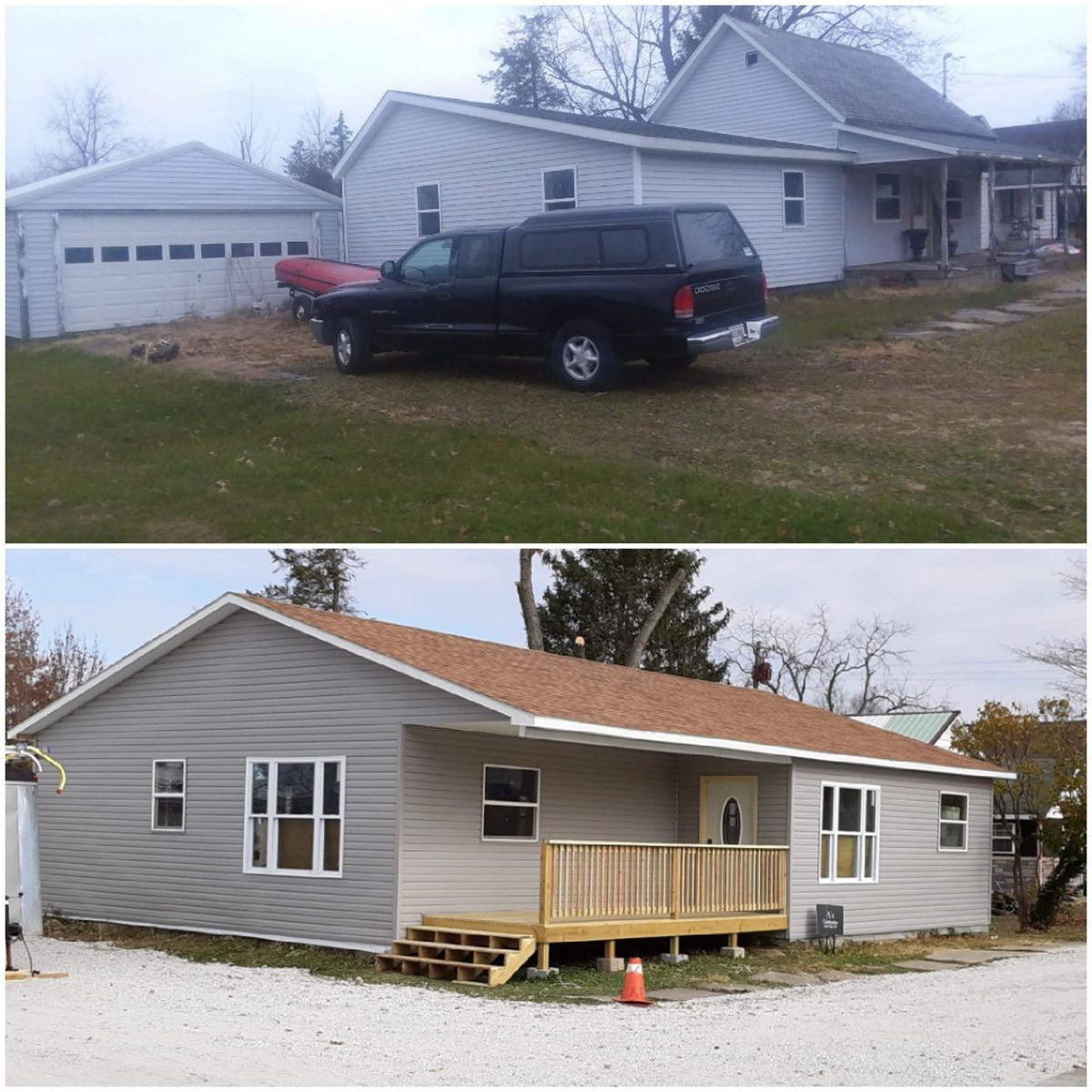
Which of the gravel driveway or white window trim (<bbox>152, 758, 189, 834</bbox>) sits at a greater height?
white window trim (<bbox>152, 758, 189, 834</bbox>)

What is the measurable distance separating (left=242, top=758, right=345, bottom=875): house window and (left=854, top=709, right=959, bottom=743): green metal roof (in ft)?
64.5

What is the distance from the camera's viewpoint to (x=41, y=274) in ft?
71.8

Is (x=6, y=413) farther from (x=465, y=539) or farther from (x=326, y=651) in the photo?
(x=465, y=539)

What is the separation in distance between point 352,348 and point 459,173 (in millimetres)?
5206

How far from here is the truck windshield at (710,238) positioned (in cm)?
1593

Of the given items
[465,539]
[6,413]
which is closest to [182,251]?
[6,413]

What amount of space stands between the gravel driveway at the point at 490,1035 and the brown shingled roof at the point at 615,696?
319 centimetres

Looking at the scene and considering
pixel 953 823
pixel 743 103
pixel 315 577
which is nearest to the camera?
pixel 953 823

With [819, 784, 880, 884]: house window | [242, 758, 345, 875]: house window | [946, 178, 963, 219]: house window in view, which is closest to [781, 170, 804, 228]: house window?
[946, 178, 963, 219]: house window

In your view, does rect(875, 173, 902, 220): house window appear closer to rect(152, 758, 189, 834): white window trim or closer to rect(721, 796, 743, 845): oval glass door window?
rect(721, 796, 743, 845): oval glass door window

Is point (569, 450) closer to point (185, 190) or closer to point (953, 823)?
point (953, 823)

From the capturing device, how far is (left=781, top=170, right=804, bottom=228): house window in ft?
80.1

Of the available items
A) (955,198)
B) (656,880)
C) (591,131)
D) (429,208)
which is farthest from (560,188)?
(955,198)

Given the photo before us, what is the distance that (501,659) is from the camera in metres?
16.7
